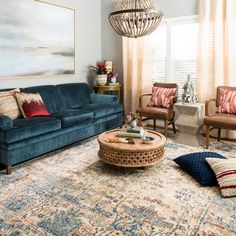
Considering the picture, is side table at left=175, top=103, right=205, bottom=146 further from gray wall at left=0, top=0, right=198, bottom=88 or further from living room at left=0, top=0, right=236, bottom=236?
gray wall at left=0, top=0, right=198, bottom=88

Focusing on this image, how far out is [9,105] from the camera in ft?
10.7

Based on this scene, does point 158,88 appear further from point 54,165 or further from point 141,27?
point 54,165

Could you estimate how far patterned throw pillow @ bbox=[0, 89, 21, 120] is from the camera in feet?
10.5

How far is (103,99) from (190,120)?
1607 mm

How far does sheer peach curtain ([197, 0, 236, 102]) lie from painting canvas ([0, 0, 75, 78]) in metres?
2.33

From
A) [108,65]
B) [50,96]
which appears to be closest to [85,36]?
[108,65]

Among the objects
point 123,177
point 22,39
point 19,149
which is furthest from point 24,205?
point 22,39

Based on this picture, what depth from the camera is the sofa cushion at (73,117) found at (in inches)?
137

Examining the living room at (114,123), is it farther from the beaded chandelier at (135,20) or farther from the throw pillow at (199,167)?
the beaded chandelier at (135,20)

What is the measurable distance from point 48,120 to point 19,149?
0.54 metres

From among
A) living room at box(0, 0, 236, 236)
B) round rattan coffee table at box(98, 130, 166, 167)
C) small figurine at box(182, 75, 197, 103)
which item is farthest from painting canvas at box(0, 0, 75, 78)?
small figurine at box(182, 75, 197, 103)

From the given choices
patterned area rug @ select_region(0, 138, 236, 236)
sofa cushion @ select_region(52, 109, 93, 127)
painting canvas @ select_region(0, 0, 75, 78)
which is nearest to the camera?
patterned area rug @ select_region(0, 138, 236, 236)

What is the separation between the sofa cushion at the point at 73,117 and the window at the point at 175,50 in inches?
70.0

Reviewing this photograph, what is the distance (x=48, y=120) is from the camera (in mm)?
3273
